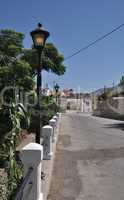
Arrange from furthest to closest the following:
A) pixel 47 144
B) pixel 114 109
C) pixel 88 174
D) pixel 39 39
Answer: pixel 114 109 < pixel 47 144 < pixel 88 174 < pixel 39 39

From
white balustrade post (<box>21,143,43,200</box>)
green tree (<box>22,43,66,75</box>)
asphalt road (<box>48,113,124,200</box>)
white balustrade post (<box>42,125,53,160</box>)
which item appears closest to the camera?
white balustrade post (<box>21,143,43,200</box>)

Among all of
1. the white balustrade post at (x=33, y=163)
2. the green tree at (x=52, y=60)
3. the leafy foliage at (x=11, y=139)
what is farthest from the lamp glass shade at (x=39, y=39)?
the green tree at (x=52, y=60)

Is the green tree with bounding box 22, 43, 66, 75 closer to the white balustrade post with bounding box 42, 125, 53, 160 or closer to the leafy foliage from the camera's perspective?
the white balustrade post with bounding box 42, 125, 53, 160

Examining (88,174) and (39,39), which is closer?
(39,39)

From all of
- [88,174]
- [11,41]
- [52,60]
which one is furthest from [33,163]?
[52,60]

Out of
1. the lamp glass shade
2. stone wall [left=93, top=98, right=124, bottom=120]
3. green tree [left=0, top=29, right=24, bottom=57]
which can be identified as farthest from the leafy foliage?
stone wall [left=93, top=98, right=124, bottom=120]

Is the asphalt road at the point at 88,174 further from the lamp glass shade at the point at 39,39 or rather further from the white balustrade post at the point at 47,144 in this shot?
the lamp glass shade at the point at 39,39

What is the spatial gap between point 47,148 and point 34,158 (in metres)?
4.85

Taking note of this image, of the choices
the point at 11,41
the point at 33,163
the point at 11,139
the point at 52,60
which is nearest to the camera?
the point at 33,163

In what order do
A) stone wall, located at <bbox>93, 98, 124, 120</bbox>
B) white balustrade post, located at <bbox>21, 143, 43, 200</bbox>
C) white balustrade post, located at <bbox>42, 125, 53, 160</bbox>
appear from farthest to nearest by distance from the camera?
1. stone wall, located at <bbox>93, 98, 124, 120</bbox>
2. white balustrade post, located at <bbox>42, 125, 53, 160</bbox>
3. white balustrade post, located at <bbox>21, 143, 43, 200</bbox>

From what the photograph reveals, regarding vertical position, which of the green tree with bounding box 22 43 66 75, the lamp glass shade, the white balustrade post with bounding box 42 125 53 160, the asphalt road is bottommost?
the asphalt road

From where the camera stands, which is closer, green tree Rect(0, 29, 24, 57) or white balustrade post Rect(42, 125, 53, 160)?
white balustrade post Rect(42, 125, 53, 160)

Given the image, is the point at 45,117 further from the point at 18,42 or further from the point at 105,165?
the point at 105,165

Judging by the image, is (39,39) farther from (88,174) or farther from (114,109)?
(114,109)
